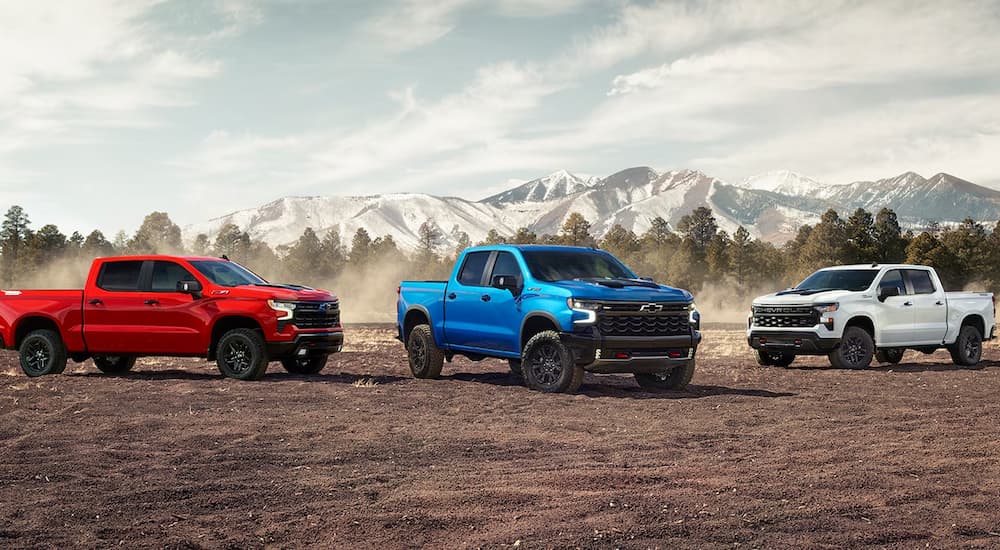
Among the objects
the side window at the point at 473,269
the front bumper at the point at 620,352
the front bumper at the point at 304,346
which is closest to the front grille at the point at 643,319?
the front bumper at the point at 620,352

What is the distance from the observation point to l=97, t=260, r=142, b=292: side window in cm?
1686

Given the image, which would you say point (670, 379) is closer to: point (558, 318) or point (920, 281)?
point (558, 318)

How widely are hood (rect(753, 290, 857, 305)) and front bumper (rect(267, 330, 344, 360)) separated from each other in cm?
806

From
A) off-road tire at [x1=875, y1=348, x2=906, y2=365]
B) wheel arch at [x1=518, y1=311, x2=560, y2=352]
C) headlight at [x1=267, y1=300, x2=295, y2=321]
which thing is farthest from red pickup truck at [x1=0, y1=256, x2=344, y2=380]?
off-road tire at [x1=875, y1=348, x2=906, y2=365]

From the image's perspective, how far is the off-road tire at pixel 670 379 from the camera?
49.6 ft

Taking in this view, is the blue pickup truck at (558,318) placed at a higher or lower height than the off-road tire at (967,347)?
higher

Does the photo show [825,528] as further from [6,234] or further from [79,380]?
[6,234]

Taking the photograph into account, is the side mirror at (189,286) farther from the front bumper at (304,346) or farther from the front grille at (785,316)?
the front grille at (785,316)

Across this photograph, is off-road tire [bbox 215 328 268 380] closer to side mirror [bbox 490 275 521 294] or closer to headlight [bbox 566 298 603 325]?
side mirror [bbox 490 275 521 294]

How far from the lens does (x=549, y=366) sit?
47.0ft

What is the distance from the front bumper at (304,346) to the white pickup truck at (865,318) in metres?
8.36

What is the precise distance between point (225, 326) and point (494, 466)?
891 centimetres

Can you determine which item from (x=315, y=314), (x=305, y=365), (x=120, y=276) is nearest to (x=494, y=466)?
(x=315, y=314)

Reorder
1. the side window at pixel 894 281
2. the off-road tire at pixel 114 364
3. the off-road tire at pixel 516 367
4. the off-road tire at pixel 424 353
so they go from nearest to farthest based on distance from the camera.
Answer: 1. the off-road tire at pixel 424 353
2. the off-road tire at pixel 516 367
3. the off-road tire at pixel 114 364
4. the side window at pixel 894 281
